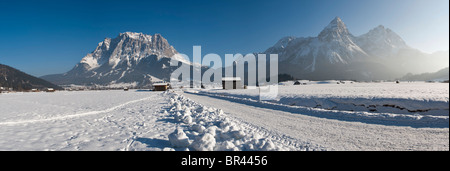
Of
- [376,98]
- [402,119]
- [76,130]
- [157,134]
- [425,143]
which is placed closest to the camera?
[425,143]

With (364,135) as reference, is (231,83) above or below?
above

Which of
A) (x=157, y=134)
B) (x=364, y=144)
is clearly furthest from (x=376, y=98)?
(x=157, y=134)

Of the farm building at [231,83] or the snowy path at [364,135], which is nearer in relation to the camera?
the snowy path at [364,135]

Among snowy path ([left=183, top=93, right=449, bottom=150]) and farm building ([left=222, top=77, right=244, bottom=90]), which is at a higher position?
farm building ([left=222, top=77, right=244, bottom=90])

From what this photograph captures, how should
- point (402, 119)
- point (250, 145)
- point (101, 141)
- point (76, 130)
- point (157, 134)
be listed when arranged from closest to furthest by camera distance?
point (250, 145) < point (101, 141) < point (157, 134) < point (76, 130) < point (402, 119)

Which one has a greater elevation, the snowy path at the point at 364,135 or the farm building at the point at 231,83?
the farm building at the point at 231,83

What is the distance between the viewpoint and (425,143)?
6.11 meters

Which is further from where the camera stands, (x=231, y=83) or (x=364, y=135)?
(x=231, y=83)

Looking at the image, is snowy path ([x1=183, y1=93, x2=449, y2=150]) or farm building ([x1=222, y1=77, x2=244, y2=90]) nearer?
snowy path ([x1=183, y1=93, x2=449, y2=150])

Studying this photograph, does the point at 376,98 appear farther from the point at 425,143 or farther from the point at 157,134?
the point at 157,134

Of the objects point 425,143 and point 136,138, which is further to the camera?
point 136,138
